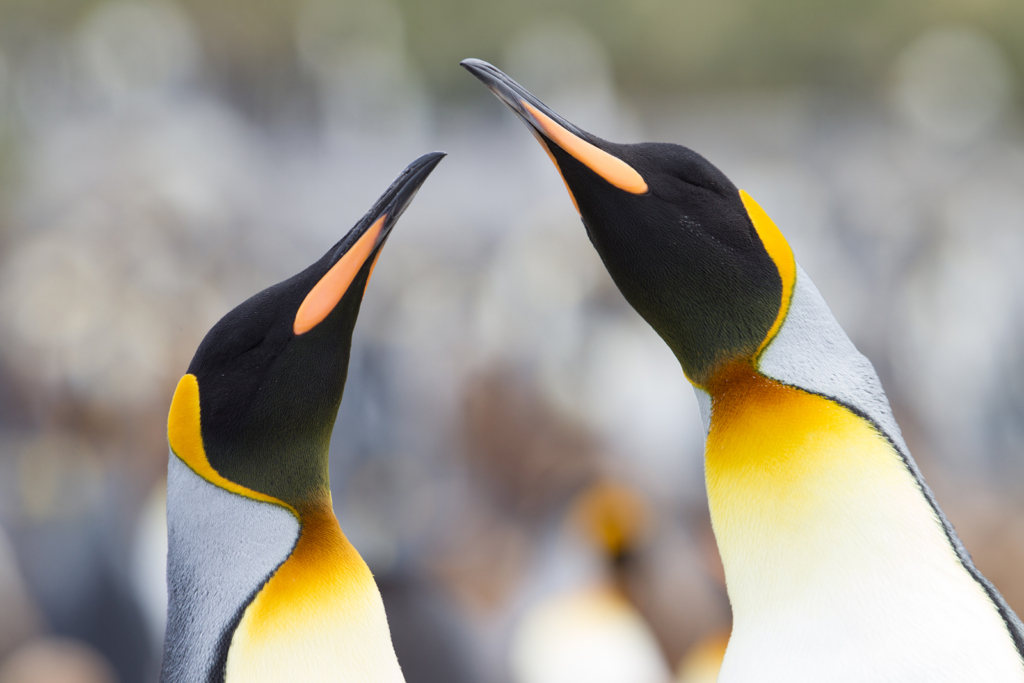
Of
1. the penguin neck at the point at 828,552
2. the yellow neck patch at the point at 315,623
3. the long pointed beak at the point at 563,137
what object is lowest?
the yellow neck patch at the point at 315,623

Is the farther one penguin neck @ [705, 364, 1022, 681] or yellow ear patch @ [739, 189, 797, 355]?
yellow ear patch @ [739, 189, 797, 355]

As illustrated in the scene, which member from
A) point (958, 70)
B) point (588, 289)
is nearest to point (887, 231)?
point (958, 70)

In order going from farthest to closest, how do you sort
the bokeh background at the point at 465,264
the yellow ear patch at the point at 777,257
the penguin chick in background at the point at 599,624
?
the bokeh background at the point at 465,264, the penguin chick in background at the point at 599,624, the yellow ear patch at the point at 777,257

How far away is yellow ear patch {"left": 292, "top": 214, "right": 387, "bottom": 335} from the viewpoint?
0.82 m

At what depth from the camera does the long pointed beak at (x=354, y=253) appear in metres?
0.82

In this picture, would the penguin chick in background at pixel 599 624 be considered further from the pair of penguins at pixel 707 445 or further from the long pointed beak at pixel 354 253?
the long pointed beak at pixel 354 253

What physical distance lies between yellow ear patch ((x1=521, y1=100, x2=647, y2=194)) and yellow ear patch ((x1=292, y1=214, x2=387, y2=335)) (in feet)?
0.55

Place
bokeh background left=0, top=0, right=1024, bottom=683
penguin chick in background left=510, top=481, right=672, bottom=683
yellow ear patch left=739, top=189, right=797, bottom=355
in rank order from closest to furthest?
yellow ear patch left=739, top=189, right=797, bottom=355 → penguin chick in background left=510, top=481, right=672, bottom=683 → bokeh background left=0, top=0, right=1024, bottom=683

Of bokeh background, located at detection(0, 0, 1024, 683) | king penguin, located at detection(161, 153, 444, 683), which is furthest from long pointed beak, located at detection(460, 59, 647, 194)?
bokeh background, located at detection(0, 0, 1024, 683)

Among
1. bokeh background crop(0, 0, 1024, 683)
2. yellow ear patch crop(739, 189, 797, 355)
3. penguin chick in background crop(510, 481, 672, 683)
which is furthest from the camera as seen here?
bokeh background crop(0, 0, 1024, 683)

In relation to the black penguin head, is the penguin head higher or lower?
higher

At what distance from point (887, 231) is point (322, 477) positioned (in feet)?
16.9

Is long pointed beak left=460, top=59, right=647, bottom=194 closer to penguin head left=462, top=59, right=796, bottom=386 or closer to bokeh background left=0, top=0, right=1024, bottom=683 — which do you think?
penguin head left=462, top=59, right=796, bottom=386

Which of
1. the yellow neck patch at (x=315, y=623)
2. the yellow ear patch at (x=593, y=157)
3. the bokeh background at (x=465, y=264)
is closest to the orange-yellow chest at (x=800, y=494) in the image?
the yellow ear patch at (x=593, y=157)
